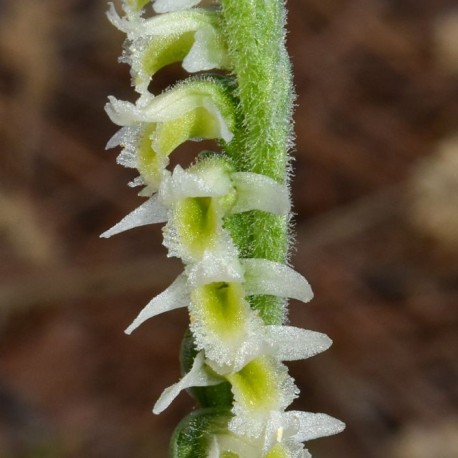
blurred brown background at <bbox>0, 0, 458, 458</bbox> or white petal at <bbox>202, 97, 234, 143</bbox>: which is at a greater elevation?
blurred brown background at <bbox>0, 0, 458, 458</bbox>

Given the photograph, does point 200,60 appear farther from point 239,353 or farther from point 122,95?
point 122,95

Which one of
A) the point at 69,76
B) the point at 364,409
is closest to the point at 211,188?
the point at 364,409

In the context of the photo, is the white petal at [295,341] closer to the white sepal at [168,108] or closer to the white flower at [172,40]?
the white sepal at [168,108]

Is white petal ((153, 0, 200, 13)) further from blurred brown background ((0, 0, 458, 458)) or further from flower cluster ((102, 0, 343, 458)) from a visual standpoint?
blurred brown background ((0, 0, 458, 458))

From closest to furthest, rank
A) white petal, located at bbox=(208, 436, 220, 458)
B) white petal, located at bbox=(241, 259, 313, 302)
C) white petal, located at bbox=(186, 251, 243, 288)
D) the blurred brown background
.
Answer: white petal, located at bbox=(186, 251, 243, 288) < white petal, located at bbox=(241, 259, 313, 302) < white petal, located at bbox=(208, 436, 220, 458) < the blurred brown background

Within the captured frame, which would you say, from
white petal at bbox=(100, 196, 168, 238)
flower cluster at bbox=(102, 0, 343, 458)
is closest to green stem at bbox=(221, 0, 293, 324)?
flower cluster at bbox=(102, 0, 343, 458)

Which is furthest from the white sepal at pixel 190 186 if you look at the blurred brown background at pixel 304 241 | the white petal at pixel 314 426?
the blurred brown background at pixel 304 241

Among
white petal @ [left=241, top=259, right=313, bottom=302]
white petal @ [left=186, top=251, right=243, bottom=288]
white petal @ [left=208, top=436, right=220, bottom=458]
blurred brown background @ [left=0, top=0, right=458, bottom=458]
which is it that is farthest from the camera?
blurred brown background @ [left=0, top=0, right=458, bottom=458]
